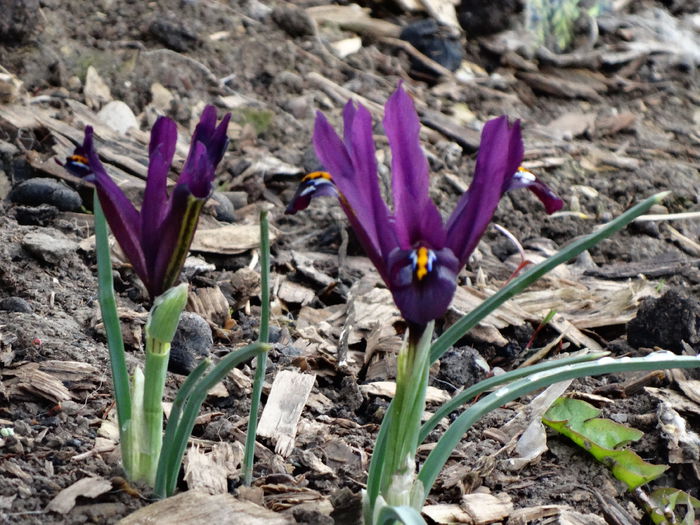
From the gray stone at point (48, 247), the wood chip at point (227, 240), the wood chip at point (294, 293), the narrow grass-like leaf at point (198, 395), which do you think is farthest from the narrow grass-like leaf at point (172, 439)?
the wood chip at point (227, 240)

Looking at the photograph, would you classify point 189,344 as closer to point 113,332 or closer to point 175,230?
point 113,332

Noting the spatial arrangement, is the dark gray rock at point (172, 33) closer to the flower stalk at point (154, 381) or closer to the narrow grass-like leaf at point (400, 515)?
the flower stalk at point (154, 381)

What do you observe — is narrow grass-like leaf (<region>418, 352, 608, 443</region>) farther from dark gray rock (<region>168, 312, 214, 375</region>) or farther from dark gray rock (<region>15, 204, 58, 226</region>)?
dark gray rock (<region>15, 204, 58, 226</region>)

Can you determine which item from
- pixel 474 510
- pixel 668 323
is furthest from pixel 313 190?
pixel 668 323

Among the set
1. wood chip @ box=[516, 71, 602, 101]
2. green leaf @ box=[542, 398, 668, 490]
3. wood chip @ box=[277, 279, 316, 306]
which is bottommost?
wood chip @ box=[277, 279, 316, 306]

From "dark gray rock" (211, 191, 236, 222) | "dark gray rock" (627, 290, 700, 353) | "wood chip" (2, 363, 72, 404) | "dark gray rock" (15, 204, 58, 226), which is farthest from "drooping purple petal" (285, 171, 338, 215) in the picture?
"dark gray rock" (211, 191, 236, 222)

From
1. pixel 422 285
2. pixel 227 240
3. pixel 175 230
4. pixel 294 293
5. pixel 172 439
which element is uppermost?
pixel 422 285
